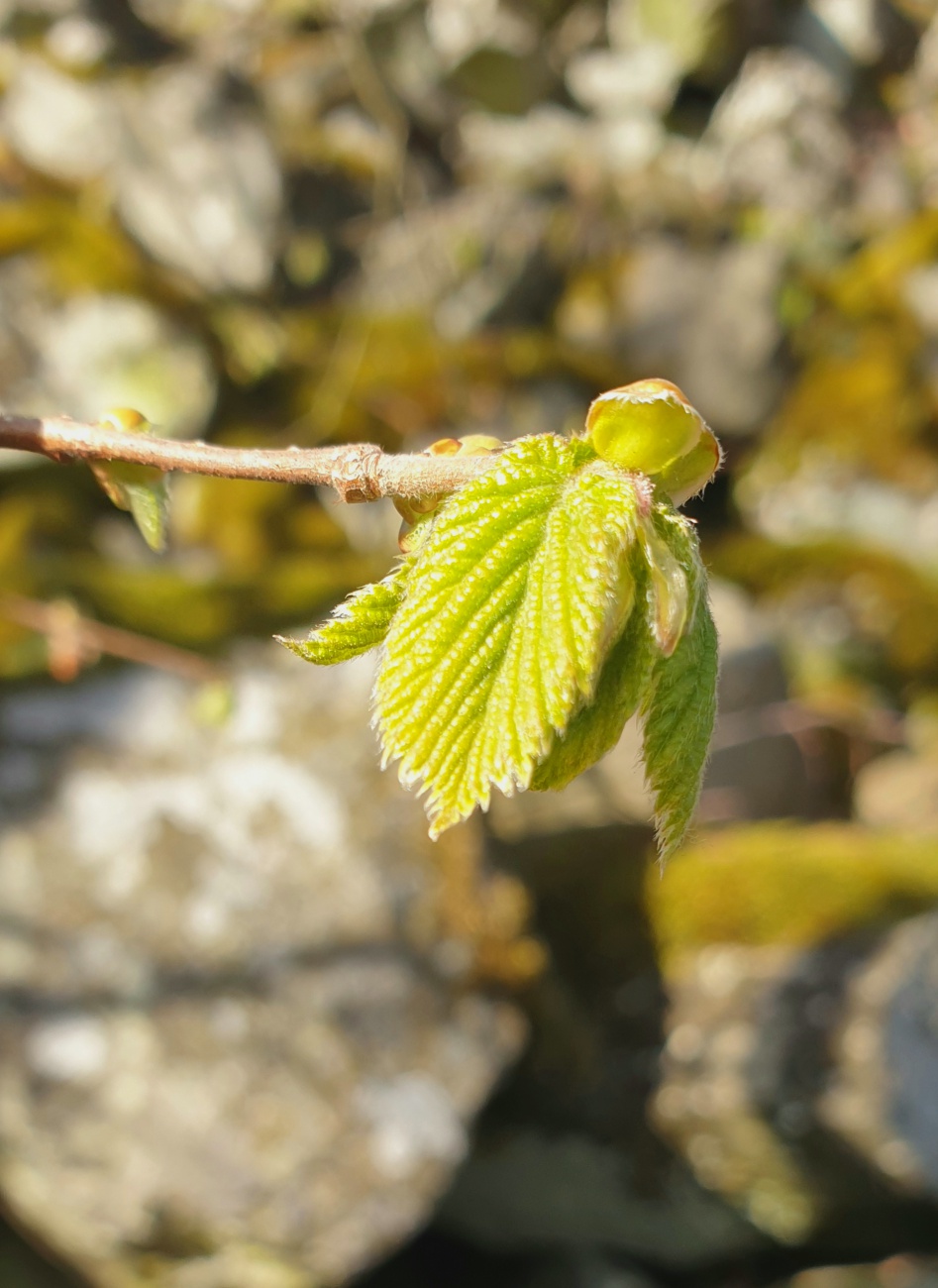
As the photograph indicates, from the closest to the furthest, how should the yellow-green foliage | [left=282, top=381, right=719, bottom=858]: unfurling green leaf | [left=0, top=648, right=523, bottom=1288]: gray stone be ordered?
[left=282, top=381, right=719, bottom=858]: unfurling green leaf, [left=0, top=648, right=523, bottom=1288]: gray stone, the yellow-green foliage

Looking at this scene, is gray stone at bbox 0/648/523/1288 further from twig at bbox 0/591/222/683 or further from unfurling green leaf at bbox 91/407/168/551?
unfurling green leaf at bbox 91/407/168/551

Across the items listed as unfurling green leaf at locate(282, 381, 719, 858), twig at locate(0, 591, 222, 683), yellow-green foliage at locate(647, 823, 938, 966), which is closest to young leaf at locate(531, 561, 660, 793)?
unfurling green leaf at locate(282, 381, 719, 858)

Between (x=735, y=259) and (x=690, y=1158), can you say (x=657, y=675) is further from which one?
(x=735, y=259)

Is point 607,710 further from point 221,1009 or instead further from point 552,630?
point 221,1009

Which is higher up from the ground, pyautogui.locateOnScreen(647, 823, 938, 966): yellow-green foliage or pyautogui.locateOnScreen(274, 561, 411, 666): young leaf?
pyautogui.locateOnScreen(647, 823, 938, 966): yellow-green foliage

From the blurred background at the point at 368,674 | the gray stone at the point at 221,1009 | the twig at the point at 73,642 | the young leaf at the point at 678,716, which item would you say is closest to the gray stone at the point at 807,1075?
the blurred background at the point at 368,674

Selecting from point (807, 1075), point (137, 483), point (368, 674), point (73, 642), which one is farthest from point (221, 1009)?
point (137, 483)

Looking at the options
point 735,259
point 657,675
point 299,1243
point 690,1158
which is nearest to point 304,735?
point 299,1243

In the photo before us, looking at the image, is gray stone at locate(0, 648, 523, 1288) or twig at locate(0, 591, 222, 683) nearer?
twig at locate(0, 591, 222, 683)

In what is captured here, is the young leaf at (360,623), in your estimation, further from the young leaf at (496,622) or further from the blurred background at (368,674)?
the blurred background at (368,674)
